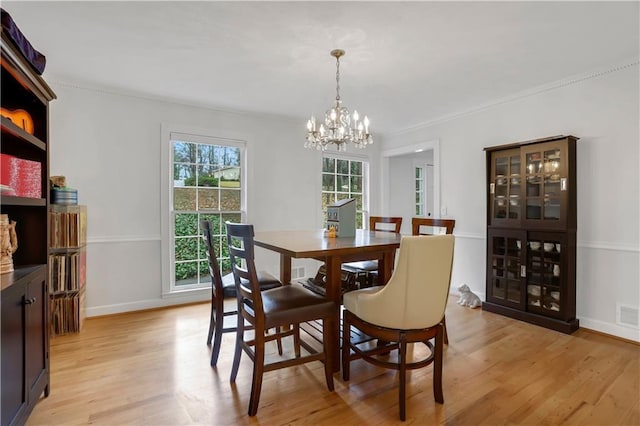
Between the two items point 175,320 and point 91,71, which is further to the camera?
point 175,320

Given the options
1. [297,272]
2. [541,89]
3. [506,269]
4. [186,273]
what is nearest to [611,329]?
[506,269]

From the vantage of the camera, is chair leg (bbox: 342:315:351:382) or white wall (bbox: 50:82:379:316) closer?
chair leg (bbox: 342:315:351:382)

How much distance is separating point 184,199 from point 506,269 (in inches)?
150

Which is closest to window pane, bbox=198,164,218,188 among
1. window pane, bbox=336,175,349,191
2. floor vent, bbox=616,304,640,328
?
window pane, bbox=336,175,349,191

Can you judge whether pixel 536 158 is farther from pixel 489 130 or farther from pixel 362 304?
pixel 362 304

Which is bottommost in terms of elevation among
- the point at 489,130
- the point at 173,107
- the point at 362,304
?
the point at 362,304

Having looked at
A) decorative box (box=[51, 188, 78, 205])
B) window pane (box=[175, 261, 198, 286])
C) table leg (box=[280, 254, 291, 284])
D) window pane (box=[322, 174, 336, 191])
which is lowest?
window pane (box=[175, 261, 198, 286])

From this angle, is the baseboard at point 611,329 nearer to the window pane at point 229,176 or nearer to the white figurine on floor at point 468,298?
the white figurine on floor at point 468,298

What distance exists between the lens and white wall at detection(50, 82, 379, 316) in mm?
3312

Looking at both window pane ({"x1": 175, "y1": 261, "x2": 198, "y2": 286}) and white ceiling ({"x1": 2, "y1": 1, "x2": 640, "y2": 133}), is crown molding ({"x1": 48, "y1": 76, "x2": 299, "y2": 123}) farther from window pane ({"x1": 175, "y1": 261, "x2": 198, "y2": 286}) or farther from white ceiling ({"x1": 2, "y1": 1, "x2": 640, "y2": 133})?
window pane ({"x1": 175, "y1": 261, "x2": 198, "y2": 286})

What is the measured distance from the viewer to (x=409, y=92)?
11.5ft

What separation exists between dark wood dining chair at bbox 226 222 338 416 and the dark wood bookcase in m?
1.03

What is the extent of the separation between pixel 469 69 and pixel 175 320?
12.4 feet

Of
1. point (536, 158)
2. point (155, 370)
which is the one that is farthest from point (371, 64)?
point (155, 370)
